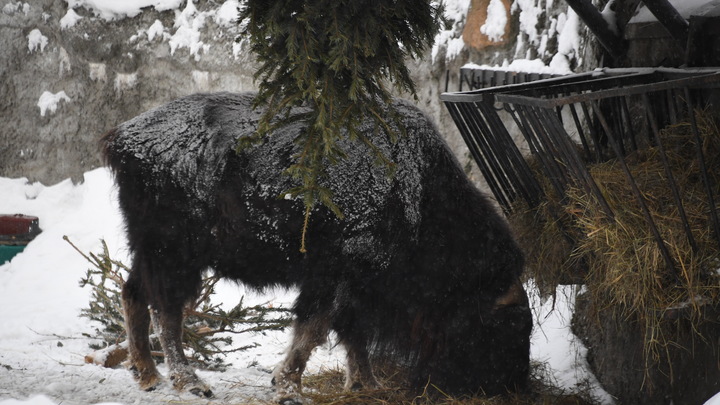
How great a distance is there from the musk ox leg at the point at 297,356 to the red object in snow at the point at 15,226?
20.0 ft

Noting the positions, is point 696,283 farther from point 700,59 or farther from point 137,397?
point 137,397

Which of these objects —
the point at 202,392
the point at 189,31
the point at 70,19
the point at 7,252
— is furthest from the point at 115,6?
the point at 202,392

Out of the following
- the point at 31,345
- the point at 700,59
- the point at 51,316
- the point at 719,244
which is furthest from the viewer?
the point at 51,316

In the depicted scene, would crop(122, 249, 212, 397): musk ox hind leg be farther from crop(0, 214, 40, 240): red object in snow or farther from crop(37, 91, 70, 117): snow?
crop(37, 91, 70, 117): snow

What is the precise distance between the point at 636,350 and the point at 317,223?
2.09m

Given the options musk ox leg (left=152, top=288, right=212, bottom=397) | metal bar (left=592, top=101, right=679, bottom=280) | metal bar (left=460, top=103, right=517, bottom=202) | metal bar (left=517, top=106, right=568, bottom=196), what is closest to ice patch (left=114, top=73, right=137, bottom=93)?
musk ox leg (left=152, top=288, right=212, bottom=397)

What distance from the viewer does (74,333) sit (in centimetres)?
616

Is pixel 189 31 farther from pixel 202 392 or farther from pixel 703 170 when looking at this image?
pixel 703 170

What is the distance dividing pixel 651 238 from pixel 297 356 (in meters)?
2.21

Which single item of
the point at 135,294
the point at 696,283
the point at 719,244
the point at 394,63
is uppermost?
the point at 394,63

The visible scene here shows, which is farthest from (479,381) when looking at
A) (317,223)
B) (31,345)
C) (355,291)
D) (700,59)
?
(31,345)

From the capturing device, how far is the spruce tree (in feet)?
9.32

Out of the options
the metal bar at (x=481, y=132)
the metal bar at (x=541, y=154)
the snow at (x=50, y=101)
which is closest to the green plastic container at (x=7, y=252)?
the snow at (x=50, y=101)

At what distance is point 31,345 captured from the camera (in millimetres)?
5734
